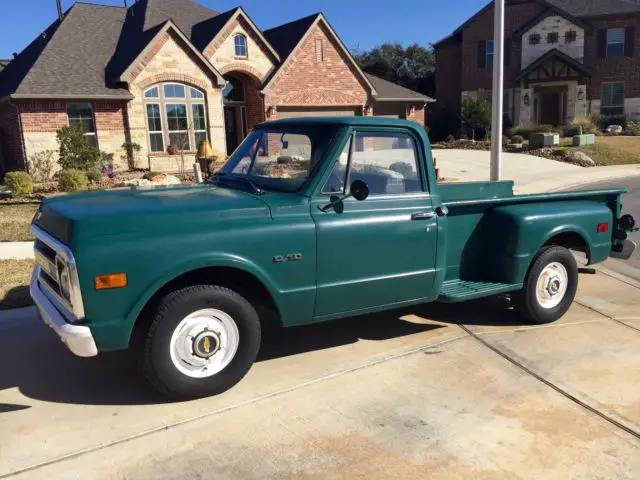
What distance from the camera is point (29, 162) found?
62.4 feet

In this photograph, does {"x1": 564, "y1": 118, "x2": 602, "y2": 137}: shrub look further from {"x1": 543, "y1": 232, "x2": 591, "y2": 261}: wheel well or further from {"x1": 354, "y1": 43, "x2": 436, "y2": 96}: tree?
{"x1": 543, "y1": 232, "x2": 591, "y2": 261}: wheel well

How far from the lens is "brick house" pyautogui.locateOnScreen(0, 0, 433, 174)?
64.7 feet

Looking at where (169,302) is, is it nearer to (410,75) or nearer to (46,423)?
(46,423)

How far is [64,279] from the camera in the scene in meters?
3.88

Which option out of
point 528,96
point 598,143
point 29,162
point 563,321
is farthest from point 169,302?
point 528,96

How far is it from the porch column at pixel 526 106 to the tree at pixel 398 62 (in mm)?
14215

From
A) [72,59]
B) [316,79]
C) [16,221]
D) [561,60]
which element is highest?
[561,60]

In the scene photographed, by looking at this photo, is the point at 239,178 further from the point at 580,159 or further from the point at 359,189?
the point at 580,159

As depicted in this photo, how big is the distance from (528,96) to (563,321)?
34.4 metres

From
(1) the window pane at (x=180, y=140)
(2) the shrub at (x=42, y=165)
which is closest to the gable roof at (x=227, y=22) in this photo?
(1) the window pane at (x=180, y=140)

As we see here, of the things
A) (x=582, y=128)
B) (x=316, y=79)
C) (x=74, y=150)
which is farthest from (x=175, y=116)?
(x=582, y=128)

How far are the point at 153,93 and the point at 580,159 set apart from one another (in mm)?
17470

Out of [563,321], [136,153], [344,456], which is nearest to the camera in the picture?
[344,456]

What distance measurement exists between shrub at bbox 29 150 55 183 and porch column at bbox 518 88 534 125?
28.3m
